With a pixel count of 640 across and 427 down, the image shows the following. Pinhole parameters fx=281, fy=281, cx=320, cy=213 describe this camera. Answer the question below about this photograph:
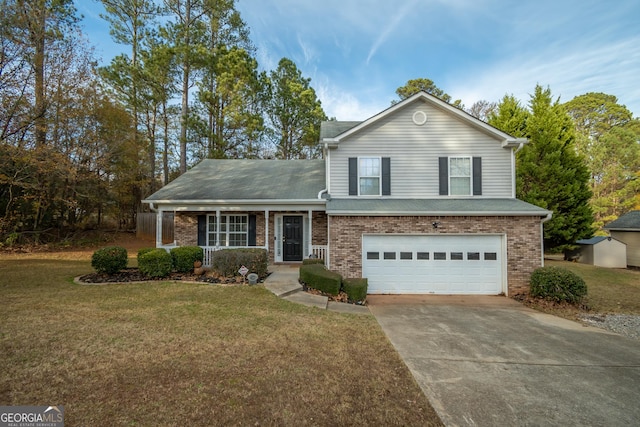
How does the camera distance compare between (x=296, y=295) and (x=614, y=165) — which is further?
(x=614, y=165)

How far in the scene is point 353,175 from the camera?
1026 cm

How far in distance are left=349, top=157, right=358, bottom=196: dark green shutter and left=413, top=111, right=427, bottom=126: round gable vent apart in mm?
2617

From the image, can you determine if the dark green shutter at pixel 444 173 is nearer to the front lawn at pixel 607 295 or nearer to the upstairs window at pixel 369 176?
the upstairs window at pixel 369 176

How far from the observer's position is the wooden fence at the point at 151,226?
64.0 ft

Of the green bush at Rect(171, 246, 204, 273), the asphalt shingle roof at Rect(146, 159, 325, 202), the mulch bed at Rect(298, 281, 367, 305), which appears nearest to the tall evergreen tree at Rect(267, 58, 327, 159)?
the asphalt shingle roof at Rect(146, 159, 325, 202)

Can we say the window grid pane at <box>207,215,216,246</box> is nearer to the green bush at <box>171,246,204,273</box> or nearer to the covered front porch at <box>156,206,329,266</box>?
the covered front porch at <box>156,206,329,266</box>

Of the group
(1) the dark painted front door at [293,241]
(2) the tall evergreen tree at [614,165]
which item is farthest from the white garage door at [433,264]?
(2) the tall evergreen tree at [614,165]

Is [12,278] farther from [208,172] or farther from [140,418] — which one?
[140,418]

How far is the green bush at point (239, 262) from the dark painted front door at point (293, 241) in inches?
116

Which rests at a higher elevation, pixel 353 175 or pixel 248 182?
pixel 248 182

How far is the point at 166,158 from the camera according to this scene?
23875 mm

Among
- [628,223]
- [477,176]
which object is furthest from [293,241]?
[628,223]

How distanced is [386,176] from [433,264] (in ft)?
11.3

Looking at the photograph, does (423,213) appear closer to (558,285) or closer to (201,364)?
(558,285)
